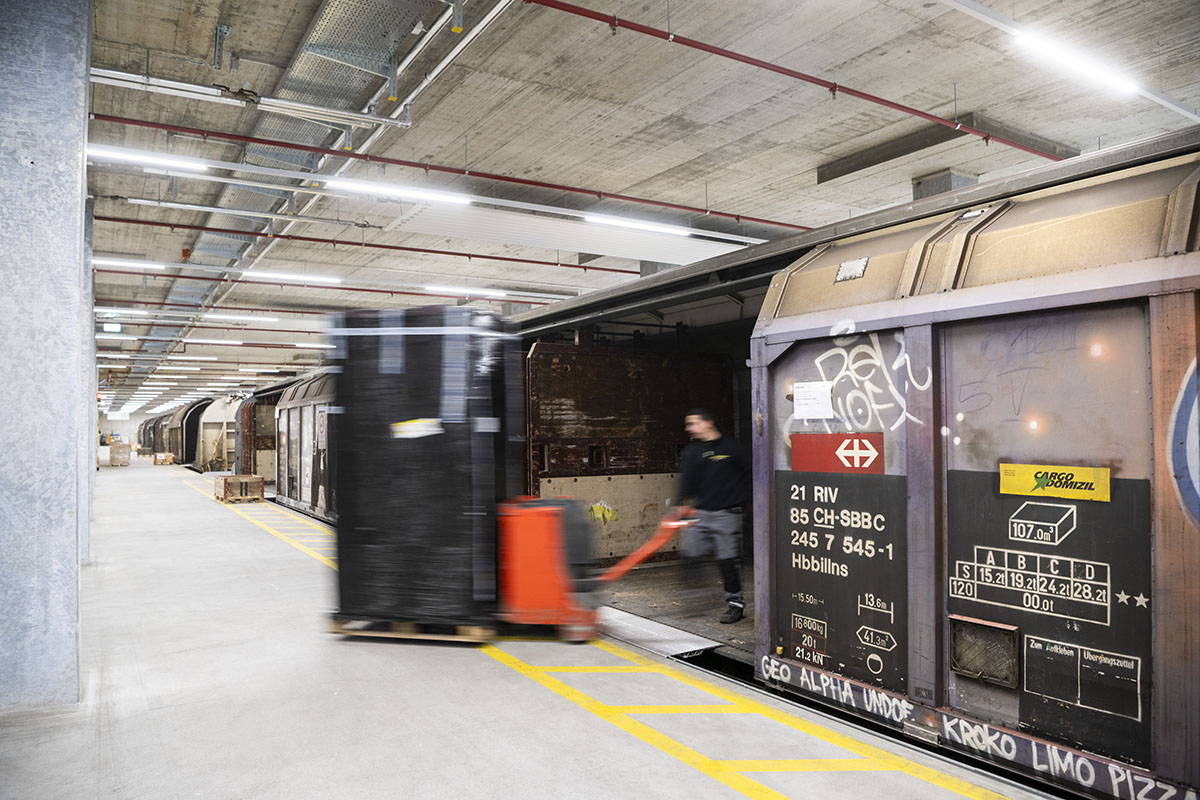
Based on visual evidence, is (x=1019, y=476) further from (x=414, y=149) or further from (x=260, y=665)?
(x=414, y=149)

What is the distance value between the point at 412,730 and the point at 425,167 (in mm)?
8438

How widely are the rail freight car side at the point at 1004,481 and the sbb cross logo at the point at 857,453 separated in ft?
0.03

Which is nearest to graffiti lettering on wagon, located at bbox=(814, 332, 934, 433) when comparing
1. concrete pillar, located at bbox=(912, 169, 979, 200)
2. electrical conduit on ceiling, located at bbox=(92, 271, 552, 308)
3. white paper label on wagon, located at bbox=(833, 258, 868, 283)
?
white paper label on wagon, located at bbox=(833, 258, 868, 283)

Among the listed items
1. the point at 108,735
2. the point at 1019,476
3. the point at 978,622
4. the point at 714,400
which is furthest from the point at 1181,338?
the point at 714,400

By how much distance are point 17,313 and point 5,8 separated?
187cm

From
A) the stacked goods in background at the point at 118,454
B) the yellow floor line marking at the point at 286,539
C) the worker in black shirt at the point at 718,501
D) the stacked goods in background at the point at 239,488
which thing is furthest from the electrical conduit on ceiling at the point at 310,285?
the stacked goods in background at the point at 118,454

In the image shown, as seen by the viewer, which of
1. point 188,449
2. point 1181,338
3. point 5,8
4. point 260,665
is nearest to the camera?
point 1181,338

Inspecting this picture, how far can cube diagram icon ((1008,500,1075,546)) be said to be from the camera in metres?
3.60

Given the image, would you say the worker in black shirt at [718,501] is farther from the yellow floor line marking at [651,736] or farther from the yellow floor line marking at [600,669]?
the yellow floor line marking at [651,736]

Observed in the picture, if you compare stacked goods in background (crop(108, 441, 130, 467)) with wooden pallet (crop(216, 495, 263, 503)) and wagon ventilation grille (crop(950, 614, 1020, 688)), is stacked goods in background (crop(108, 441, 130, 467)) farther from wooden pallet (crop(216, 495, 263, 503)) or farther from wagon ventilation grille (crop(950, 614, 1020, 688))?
wagon ventilation grille (crop(950, 614, 1020, 688))

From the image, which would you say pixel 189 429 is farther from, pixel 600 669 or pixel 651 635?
pixel 600 669

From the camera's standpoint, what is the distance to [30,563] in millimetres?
4508

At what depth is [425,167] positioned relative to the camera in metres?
10.7

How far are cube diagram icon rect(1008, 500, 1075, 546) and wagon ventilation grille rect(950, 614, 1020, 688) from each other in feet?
1.60
